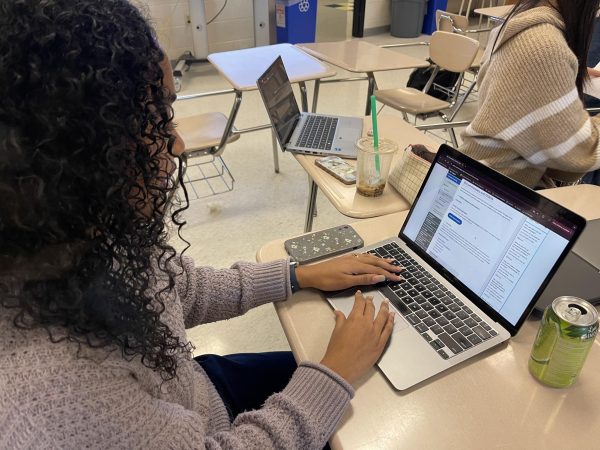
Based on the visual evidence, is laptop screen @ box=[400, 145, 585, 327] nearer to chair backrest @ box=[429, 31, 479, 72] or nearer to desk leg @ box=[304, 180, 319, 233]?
desk leg @ box=[304, 180, 319, 233]

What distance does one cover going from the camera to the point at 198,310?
3.06ft

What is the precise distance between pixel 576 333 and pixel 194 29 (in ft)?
14.4

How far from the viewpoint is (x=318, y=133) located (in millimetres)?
1619

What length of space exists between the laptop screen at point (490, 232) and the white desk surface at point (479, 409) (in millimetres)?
102

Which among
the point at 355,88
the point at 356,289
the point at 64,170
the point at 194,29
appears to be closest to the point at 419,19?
the point at 355,88

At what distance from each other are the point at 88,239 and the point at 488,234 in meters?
0.64

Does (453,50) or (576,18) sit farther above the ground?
(576,18)

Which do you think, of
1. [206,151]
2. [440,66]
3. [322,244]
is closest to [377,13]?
[440,66]

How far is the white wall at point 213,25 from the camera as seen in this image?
14.2 feet

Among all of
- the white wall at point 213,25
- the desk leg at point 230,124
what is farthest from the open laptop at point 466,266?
the white wall at point 213,25

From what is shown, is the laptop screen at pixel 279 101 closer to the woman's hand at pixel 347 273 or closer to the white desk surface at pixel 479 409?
the woman's hand at pixel 347 273

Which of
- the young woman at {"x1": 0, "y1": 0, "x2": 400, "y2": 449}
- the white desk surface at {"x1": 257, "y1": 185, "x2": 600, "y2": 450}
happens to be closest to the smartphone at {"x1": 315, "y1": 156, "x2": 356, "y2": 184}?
the white desk surface at {"x1": 257, "y1": 185, "x2": 600, "y2": 450}

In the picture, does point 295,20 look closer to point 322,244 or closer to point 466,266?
point 322,244

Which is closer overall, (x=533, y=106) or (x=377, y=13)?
(x=533, y=106)
